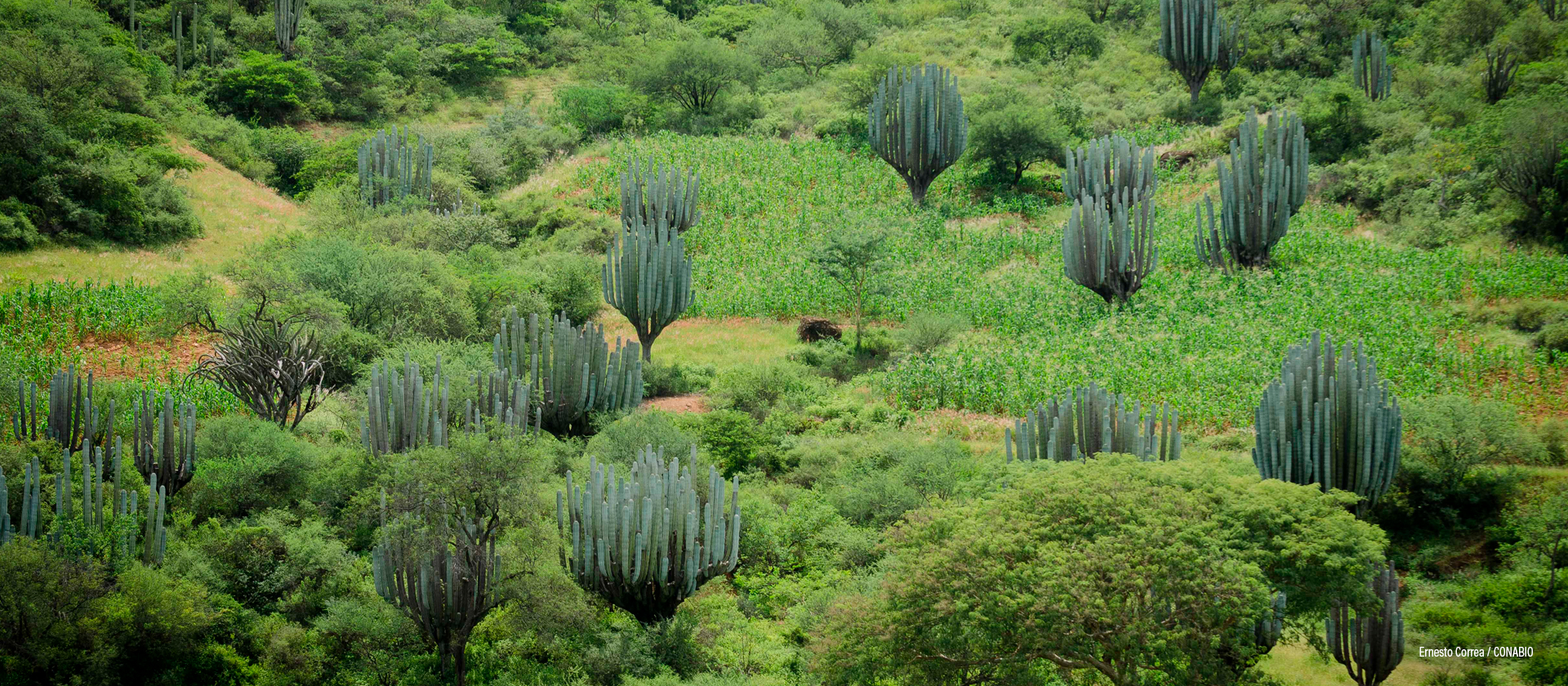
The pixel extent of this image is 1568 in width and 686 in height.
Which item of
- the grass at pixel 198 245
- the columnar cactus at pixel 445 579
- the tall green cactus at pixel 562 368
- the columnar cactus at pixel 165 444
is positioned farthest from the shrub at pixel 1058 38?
the columnar cactus at pixel 445 579

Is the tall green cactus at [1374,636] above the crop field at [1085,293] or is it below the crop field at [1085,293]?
below

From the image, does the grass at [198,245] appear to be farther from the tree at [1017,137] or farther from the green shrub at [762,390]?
the tree at [1017,137]

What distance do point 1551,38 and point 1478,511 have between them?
2193 centimetres

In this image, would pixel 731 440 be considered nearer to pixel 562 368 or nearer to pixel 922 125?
pixel 562 368

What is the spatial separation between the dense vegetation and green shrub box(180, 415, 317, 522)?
8 cm

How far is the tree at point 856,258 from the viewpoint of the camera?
2717cm

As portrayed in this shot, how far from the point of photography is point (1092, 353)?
23.9 meters

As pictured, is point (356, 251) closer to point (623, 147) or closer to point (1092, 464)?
point (623, 147)

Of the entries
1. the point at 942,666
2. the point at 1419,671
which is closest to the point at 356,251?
the point at 942,666

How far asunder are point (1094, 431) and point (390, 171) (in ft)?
76.7

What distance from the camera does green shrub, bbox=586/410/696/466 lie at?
1897cm

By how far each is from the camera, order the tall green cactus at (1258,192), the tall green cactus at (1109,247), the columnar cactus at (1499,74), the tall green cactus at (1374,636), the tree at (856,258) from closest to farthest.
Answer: the tall green cactus at (1374,636) → the tall green cactus at (1109,247) → the tree at (856,258) → the tall green cactus at (1258,192) → the columnar cactus at (1499,74)

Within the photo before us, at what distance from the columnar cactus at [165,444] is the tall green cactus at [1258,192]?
21635mm

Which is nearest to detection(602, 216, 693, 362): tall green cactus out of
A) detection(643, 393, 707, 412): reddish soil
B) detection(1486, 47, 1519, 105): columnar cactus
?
detection(643, 393, 707, 412): reddish soil
